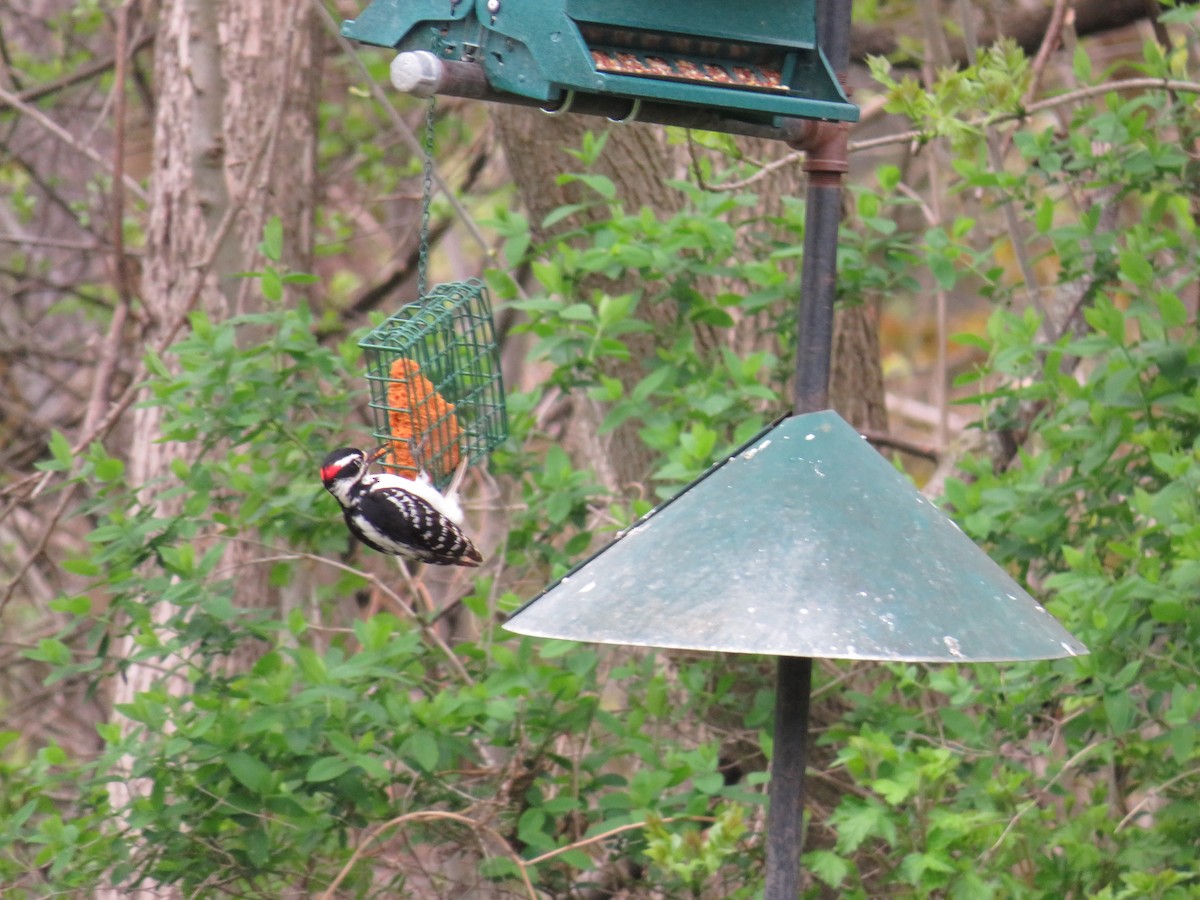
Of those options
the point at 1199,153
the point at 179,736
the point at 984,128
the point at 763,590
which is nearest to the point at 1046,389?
the point at 984,128

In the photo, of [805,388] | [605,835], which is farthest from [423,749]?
[805,388]

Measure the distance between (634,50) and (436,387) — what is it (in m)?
1.36

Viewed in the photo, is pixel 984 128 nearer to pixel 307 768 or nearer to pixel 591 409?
pixel 591 409

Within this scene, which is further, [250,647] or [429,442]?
[250,647]

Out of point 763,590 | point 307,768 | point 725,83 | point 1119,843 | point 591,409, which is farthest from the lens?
point 591,409

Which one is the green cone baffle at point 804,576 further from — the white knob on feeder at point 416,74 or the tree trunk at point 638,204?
the tree trunk at point 638,204

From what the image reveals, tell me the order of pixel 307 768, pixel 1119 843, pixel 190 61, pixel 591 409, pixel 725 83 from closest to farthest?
pixel 725 83, pixel 1119 843, pixel 307 768, pixel 591 409, pixel 190 61

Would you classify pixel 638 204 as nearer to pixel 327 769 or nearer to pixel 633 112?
pixel 327 769

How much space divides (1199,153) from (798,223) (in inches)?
52.7

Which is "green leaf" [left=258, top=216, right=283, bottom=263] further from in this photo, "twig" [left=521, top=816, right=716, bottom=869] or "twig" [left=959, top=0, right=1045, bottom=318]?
"twig" [left=959, top=0, right=1045, bottom=318]

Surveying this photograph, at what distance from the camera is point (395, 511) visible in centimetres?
390

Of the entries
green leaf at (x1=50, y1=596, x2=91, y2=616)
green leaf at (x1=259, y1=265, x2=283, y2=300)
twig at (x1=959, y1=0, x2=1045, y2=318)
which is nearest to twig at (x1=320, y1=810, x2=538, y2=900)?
green leaf at (x1=50, y1=596, x2=91, y2=616)

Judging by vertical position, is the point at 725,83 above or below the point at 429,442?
above

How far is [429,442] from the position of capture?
13.0ft
